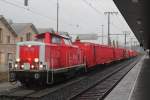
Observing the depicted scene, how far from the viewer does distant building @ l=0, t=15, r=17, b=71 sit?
59.1 metres

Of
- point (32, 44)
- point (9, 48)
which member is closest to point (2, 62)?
point (9, 48)

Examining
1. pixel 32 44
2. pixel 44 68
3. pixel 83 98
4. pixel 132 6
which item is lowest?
pixel 83 98

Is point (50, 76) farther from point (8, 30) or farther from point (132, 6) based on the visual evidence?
point (8, 30)

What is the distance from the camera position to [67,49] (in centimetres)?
2342

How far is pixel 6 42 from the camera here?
63.8 meters

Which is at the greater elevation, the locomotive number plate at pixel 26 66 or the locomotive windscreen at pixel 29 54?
the locomotive windscreen at pixel 29 54

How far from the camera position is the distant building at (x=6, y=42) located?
194ft

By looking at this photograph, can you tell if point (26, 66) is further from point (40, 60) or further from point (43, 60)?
point (43, 60)

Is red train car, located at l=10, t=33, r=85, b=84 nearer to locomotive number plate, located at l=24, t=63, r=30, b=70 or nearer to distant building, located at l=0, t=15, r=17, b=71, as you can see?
locomotive number plate, located at l=24, t=63, r=30, b=70

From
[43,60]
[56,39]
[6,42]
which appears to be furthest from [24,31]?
[43,60]

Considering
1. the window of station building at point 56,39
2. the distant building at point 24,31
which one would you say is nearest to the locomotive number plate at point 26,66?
the window of station building at point 56,39

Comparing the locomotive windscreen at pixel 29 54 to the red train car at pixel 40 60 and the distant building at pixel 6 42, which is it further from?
the distant building at pixel 6 42

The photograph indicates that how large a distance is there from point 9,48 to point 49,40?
40.2m

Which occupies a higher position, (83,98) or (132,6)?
(132,6)
